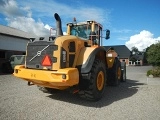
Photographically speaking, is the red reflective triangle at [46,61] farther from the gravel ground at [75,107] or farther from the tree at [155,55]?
the tree at [155,55]

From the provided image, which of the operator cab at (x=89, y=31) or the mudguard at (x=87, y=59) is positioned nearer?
the mudguard at (x=87, y=59)

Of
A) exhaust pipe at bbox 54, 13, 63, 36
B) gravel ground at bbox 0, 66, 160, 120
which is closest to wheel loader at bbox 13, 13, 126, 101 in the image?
exhaust pipe at bbox 54, 13, 63, 36

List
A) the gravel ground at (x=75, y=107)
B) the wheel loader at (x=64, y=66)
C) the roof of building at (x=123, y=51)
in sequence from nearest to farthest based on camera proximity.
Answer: the gravel ground at (x=75, y=107) < the wheel loader at (x=64, y=66) < the roof of building at (x=123, y=51)

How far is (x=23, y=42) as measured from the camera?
28.3 m

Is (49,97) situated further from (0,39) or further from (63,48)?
(0,39)

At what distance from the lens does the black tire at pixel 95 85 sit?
6234mm

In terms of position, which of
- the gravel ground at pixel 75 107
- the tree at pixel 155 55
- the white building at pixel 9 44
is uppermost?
the white building at pixel 9 44

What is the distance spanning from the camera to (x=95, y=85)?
6.37 m

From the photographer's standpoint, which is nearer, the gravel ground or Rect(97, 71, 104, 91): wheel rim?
the gravel ground

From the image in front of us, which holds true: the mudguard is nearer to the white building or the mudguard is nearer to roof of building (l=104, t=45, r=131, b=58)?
the white building

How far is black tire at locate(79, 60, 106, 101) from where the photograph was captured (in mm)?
6234

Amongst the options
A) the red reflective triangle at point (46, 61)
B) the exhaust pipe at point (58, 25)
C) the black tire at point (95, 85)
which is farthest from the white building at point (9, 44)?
the black tire at point (95, 85)

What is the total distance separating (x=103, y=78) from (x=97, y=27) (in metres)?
2.21

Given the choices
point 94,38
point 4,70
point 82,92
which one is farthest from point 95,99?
point 4,70
